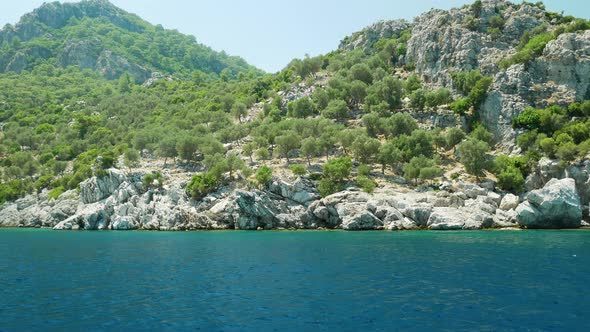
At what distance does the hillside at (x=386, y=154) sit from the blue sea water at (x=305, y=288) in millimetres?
38009

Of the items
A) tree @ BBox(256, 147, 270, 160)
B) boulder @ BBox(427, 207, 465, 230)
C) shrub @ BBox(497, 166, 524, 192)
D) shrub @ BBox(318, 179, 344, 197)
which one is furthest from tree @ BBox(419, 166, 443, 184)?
tree @ BBox(256, 147, 270, 160)

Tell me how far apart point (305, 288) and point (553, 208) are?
247ft

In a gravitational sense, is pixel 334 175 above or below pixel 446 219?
above

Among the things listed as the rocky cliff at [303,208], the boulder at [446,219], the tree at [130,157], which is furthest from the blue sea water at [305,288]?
the tree at [130,157]

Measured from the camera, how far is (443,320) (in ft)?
88.3

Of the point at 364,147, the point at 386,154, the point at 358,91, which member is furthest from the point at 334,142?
the point at 358,91

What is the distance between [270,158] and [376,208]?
5117 cm

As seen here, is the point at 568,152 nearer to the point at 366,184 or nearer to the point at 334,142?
the point at 366,184

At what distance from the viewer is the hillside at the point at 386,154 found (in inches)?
4016

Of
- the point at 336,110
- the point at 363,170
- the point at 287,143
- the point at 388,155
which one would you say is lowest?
the point at 363,170

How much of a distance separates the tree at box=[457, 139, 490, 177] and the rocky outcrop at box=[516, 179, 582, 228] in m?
19.4

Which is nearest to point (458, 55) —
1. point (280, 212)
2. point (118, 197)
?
point (280, 212)

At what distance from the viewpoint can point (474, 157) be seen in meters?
111

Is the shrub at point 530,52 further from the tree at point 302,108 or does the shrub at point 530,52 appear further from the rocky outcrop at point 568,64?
the tree at point 302,108
